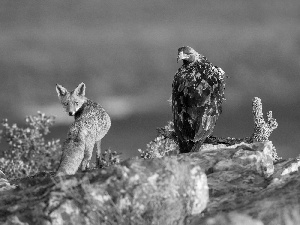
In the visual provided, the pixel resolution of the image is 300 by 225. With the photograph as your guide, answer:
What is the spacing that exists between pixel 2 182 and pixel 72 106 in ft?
10.0

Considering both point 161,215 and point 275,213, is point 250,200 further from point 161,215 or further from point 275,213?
point 161,215

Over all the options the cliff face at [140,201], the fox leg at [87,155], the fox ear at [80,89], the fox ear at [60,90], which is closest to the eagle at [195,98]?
the fox leg at [87,155]

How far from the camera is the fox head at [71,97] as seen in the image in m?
16.0

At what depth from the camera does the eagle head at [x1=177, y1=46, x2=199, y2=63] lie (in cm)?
1727

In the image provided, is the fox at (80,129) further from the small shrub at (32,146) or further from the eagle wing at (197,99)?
the small shrub at (32,146)

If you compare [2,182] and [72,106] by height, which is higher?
[72,106]

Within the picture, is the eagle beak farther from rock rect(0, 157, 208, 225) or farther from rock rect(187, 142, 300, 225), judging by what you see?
rock rect(0, 157, 208, 225)

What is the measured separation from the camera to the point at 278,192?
916cm

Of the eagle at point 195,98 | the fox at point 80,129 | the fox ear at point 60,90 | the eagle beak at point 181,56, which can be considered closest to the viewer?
the fox at point 80,129

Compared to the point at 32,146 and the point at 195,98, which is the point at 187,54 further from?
the point at 32,146

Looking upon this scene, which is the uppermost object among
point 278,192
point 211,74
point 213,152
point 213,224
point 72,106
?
point 211,74

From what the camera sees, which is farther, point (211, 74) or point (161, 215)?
point (211, 74)

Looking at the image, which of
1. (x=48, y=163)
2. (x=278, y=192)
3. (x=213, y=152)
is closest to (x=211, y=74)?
(x=213, y=152)

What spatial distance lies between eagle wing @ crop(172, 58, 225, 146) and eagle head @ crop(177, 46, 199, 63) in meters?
0.17
